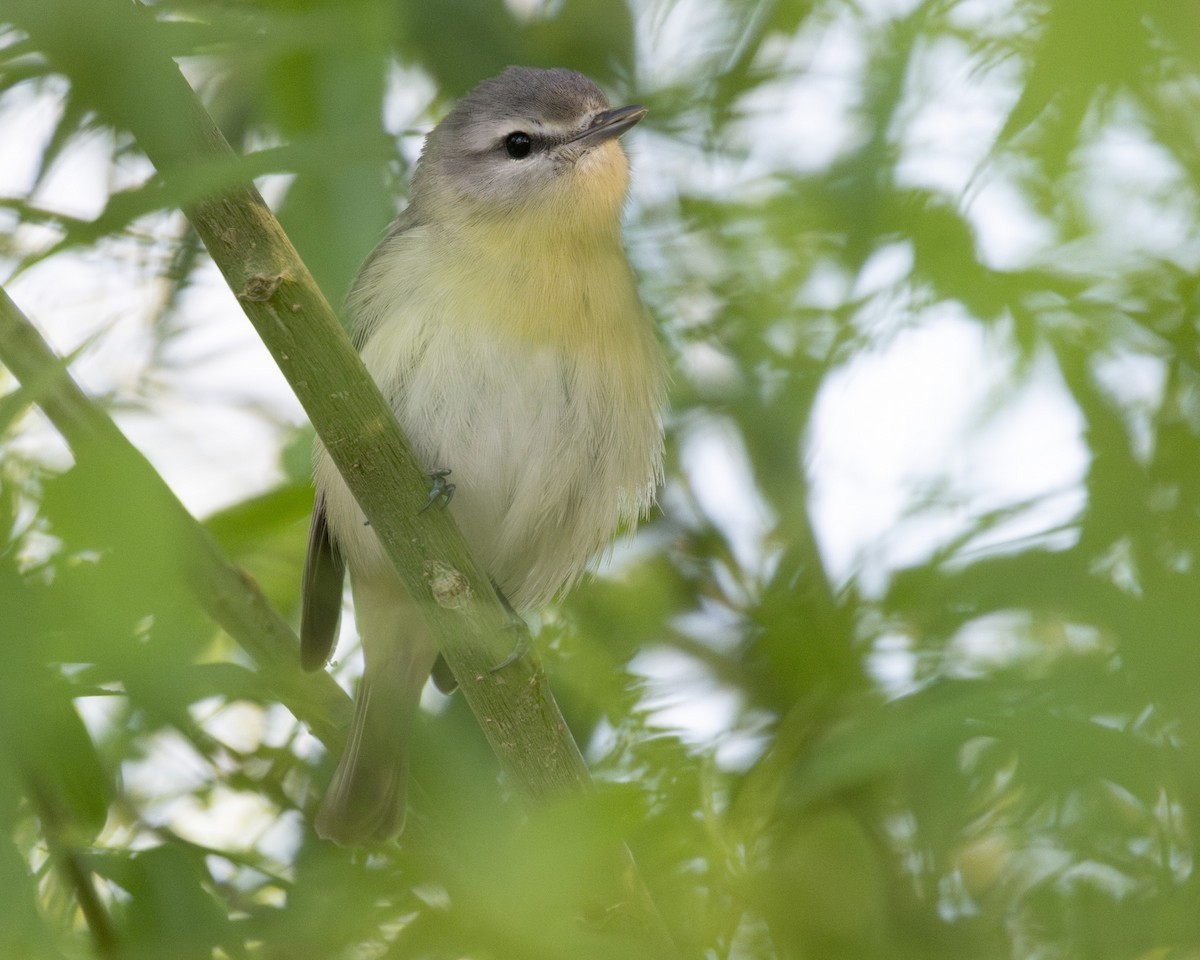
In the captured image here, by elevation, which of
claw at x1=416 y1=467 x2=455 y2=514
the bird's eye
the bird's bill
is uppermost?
the bird's eye

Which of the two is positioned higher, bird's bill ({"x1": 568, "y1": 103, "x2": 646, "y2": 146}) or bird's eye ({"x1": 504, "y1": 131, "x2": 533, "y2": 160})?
bird's eye ({"x1": 504, "y1": 131, "x2": 533, "y2": 160})

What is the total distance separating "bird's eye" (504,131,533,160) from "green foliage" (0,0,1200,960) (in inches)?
51.0

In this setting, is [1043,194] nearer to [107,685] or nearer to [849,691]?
[849,691]

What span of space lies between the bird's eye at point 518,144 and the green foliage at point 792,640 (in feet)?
4.25

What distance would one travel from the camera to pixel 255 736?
2188 millimetres

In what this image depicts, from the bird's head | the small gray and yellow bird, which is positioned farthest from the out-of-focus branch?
the bird's head

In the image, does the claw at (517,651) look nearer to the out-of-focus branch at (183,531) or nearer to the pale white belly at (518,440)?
the out-of-focus branch at (183,531)

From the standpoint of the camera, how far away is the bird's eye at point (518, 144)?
3.47 m

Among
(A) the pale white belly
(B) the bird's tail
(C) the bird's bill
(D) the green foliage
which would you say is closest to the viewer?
(D) the green foliage

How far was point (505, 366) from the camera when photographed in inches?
119

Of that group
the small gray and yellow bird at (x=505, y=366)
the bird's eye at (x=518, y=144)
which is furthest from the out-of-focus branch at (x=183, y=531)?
the bird's eye at (x=518, y=144)

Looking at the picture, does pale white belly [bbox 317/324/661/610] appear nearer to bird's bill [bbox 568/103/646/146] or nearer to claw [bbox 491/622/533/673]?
bird's bill [bbox 568/103/646/146]

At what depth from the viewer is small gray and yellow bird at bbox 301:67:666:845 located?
3035mm

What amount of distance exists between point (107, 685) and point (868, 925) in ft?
3.26
